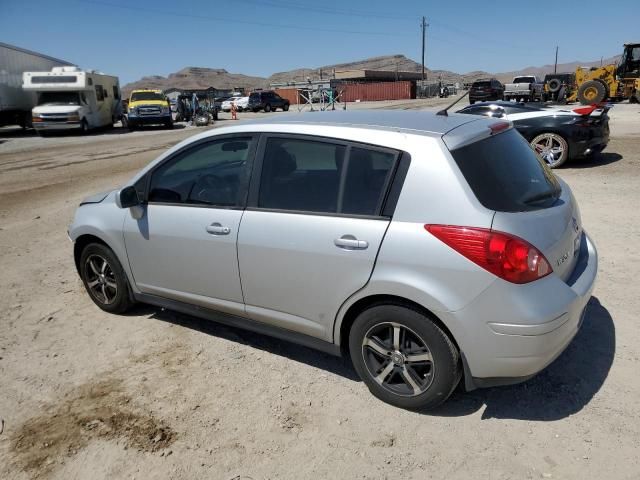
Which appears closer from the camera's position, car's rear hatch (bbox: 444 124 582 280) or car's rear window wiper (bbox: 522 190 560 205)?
car's rear hatch (bbox: 444 124 582 280)

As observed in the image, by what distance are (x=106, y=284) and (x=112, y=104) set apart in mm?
27599

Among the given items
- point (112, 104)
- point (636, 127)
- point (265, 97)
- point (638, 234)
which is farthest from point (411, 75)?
point (638, 234)

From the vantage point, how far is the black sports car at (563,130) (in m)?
9.33

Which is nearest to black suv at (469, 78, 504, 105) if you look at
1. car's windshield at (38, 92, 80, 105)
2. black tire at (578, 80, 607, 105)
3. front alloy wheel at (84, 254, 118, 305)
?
black tire at (578, 80, 607, 105)

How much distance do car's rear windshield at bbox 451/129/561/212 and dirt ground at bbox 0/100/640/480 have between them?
1.15m

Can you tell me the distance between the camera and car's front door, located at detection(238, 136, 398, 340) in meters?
2.80

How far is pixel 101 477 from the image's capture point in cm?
255

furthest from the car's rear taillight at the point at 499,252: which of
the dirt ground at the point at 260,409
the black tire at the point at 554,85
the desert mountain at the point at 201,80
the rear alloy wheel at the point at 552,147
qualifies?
the desert mountain at the point at 201,80

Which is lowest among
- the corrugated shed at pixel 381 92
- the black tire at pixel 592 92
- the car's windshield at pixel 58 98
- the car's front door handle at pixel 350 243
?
the car's front door handle at pixel 350 243

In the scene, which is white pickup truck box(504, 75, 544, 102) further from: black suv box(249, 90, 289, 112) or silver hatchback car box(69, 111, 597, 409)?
silver hatchback car box(69, 111, 597, 409)

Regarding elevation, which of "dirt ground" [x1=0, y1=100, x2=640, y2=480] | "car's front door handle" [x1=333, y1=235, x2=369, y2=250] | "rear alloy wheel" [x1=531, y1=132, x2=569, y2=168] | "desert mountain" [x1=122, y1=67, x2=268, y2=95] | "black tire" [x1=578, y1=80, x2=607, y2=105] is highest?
"desert mountain" [x1=122, y1=67, x2=268, y2=95]

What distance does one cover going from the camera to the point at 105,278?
14.1ft

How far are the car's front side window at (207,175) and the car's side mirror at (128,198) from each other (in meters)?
0.10

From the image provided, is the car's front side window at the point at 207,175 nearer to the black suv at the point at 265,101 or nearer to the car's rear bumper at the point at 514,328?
the car's rear bumper at the point at 514,328
